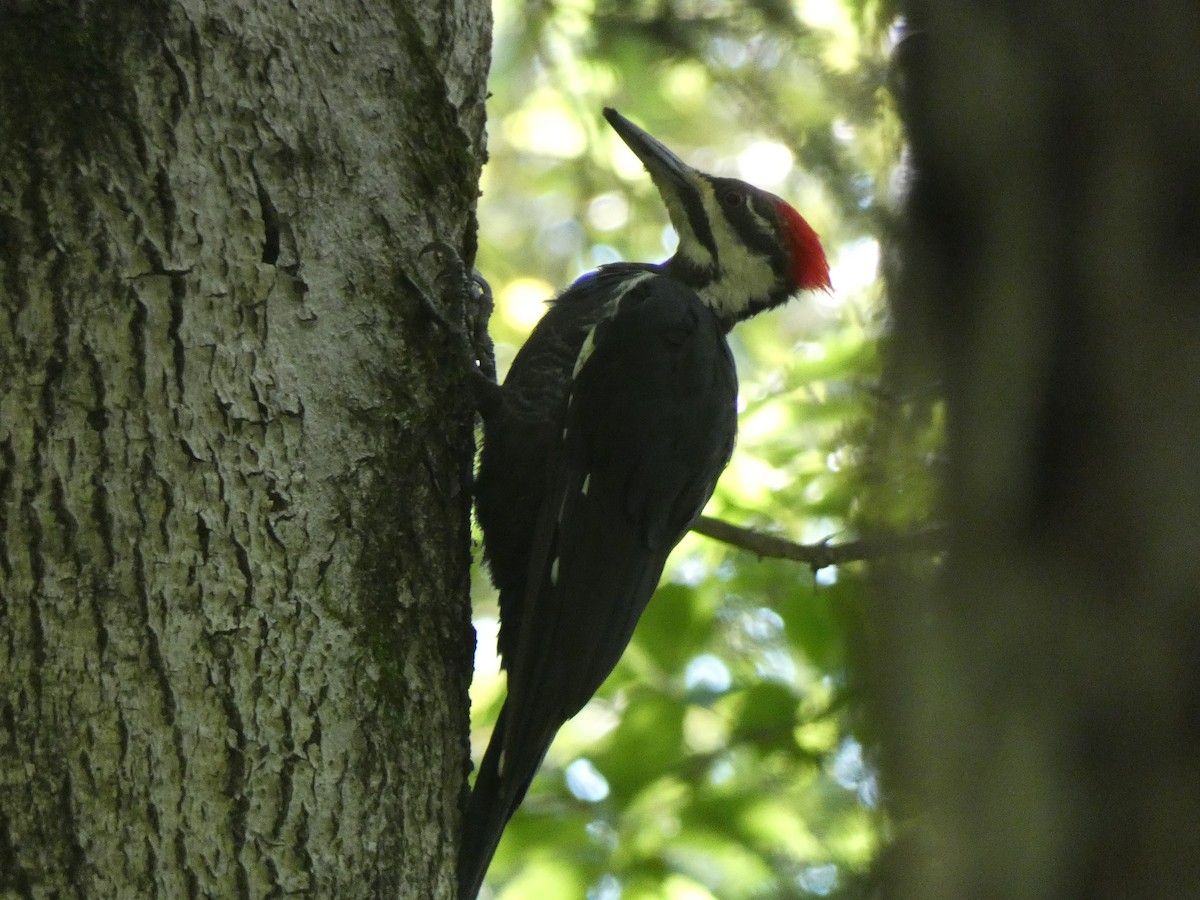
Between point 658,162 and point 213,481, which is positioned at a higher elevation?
point 658,162

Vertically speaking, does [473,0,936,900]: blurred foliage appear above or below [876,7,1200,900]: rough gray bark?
above

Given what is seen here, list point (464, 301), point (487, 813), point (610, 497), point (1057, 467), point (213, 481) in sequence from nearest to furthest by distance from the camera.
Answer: point (1057, 467) < point (213, 481) < point (487, 813) < point (464, 301) < point (610, 497)

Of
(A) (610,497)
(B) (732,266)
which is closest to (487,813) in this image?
(A) (610,497)

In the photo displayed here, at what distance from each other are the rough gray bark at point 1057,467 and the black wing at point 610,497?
158 cm

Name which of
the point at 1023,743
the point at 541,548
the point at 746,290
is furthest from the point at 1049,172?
the point at 746,290

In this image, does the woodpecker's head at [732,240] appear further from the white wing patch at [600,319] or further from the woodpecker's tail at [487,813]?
the woodpecker's tail at [487,813]

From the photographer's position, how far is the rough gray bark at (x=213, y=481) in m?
1.49

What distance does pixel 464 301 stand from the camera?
2.27m

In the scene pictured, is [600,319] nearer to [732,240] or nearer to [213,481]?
[732,240]

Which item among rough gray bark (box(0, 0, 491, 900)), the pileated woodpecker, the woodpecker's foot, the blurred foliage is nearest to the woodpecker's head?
the blurred foliage

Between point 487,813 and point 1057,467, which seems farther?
point 487,813

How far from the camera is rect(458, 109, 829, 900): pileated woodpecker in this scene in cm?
227

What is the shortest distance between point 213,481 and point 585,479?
964 millimetres

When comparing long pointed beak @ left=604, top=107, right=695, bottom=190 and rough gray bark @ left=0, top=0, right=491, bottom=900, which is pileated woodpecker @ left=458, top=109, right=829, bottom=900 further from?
rough gray bark @ left=0, top=0, right=491, bottom=900
